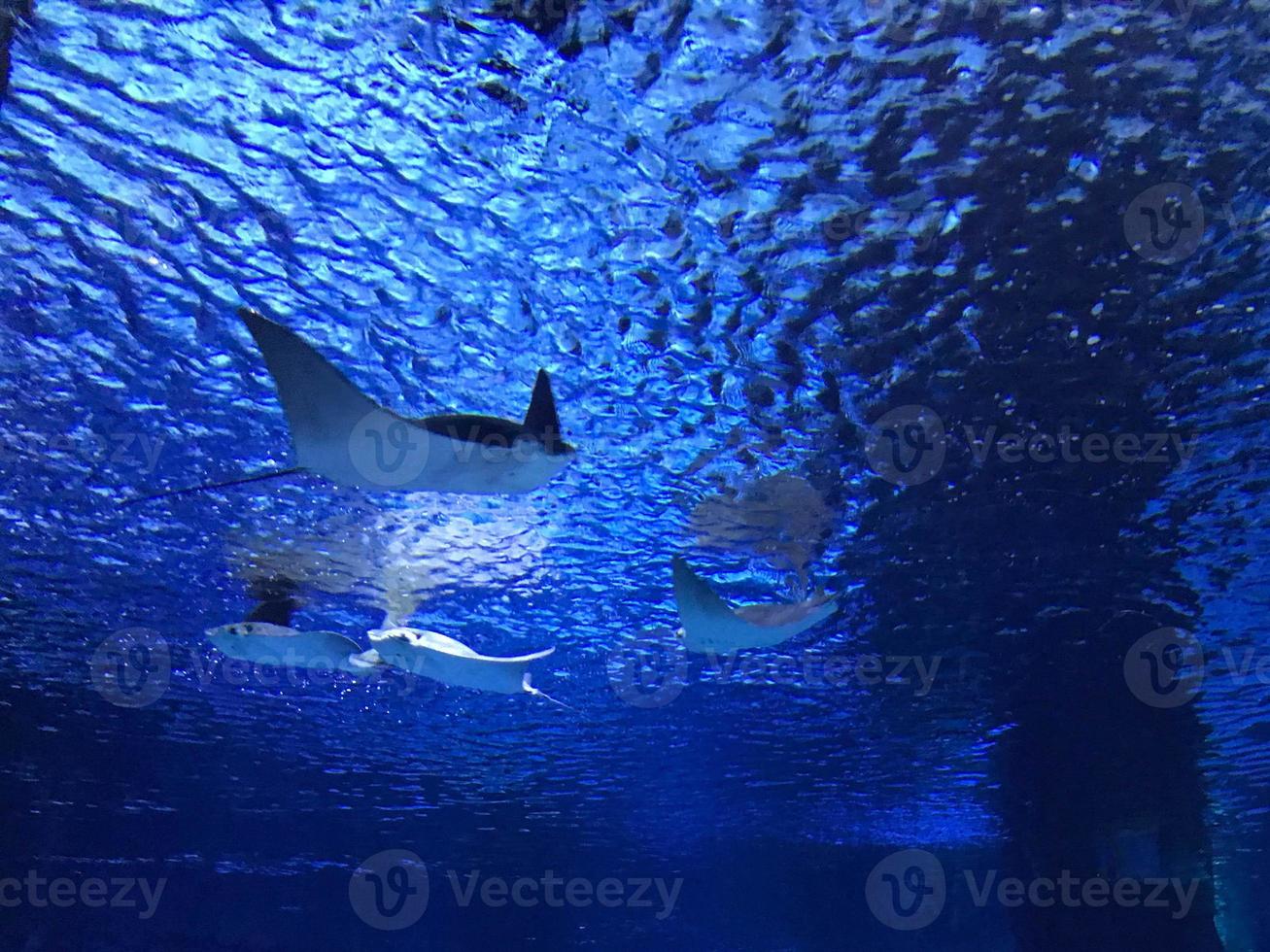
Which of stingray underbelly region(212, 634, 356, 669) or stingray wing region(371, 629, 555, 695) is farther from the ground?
stingray underbelly region(212, 634, 356, 669)

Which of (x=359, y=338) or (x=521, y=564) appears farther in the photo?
Answer: (x=521, y=564)

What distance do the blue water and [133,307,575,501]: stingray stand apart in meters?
1.29

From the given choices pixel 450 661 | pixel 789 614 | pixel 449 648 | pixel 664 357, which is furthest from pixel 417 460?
pixel 789 614

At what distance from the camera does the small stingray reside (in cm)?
763

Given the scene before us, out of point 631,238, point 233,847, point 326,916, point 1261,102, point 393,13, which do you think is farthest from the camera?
point 326,916

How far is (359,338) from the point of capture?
246 inches

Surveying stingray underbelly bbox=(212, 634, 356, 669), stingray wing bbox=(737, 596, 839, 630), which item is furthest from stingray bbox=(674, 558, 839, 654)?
stingray underbelly bbox=(212, 634, 356, 669)

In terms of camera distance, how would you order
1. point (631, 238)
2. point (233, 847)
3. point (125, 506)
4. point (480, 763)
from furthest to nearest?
point (233, 847) < point (480, 763) < point (125, 506) < point (631, 238)

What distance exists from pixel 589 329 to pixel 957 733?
13.6 metres

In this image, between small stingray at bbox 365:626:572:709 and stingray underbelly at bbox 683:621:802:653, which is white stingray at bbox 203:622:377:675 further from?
stingray underbelly at bbox 683:621:802:653

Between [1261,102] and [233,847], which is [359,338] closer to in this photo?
[1261,102]

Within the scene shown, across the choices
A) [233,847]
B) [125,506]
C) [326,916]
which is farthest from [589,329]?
[326,916]

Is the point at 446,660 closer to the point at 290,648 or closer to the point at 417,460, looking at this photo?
the point at 290,648

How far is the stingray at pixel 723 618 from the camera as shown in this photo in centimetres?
678
